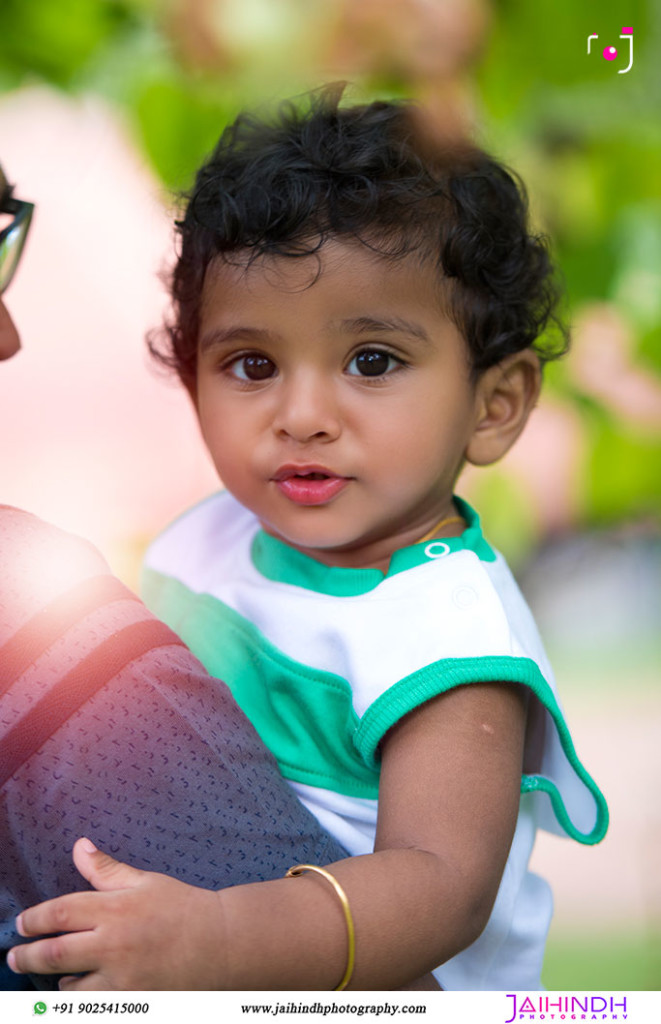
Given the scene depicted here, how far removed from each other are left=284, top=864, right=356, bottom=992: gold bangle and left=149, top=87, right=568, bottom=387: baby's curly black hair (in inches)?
13.3

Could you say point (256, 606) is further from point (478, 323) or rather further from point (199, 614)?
point (478, 323)

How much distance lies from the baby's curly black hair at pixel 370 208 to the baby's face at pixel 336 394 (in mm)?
17

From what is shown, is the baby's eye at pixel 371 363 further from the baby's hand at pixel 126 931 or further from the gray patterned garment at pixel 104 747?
the baby's hand at pixel 126 931

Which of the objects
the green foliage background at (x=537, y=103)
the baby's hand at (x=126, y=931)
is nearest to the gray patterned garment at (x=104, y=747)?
the baby's hand at (x=126, y=931)

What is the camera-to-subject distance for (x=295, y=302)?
623mm

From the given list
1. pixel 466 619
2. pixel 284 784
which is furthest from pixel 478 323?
pixel 284 784

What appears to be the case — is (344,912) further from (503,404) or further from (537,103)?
(537,103)

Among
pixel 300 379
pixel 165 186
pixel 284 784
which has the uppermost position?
pixel 165 186

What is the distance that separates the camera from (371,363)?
63 centimetres

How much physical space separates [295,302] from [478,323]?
0.14 meters

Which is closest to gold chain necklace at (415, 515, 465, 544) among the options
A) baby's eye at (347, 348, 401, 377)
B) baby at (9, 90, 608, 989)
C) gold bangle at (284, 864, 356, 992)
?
baby at (9, 90, 608, 989)

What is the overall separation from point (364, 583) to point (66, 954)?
0.89ft

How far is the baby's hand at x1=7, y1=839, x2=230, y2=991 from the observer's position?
1.53ft
